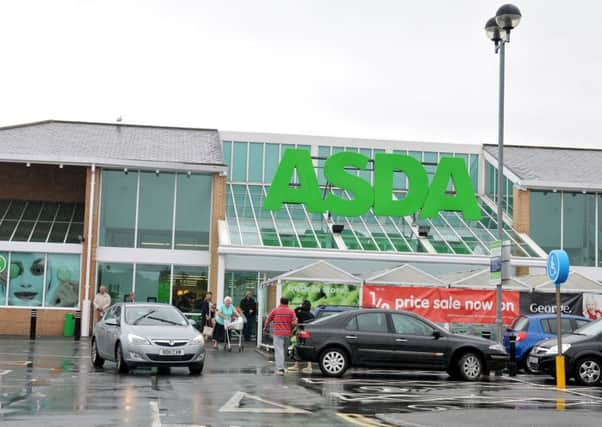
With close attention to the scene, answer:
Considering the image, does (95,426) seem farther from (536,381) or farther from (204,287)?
(204,287)

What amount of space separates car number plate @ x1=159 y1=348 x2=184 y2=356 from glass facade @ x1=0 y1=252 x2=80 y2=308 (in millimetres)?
16107

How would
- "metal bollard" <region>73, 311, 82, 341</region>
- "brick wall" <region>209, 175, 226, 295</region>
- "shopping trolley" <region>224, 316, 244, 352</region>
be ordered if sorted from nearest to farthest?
"shopping trolley" <region>224, 316, 244, 352</region> < "metal bollard" <region>73, 311, 82, 341</region> < "brick wall" <region>209, 175, 226, 295</region>

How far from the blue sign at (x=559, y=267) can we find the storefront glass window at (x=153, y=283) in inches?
699

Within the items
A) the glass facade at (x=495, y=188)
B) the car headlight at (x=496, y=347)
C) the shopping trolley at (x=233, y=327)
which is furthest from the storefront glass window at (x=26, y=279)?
the car headlight at (x=496, y=347)

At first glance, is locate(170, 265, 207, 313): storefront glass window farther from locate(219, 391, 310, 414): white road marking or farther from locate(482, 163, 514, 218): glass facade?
locate(219, 391, 310, 414): white road marking

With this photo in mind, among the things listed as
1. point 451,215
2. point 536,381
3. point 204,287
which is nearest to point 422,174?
point 451,215

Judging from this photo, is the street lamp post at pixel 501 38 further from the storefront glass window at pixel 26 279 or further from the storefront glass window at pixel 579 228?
Answer: the storefront glass window at pixel 26 279

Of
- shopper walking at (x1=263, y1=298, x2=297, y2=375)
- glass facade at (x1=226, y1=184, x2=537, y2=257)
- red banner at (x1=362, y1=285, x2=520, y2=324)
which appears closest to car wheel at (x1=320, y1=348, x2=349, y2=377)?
shopper walking at (x1=263, y1=298, x2=297, y2=375)

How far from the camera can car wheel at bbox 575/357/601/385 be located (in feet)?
61.8

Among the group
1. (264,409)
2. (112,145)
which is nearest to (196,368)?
(264,409)

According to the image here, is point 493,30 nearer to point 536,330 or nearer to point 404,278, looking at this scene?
point 536,330

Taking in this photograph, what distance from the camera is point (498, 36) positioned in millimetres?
21578

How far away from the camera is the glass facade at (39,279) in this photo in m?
32.8

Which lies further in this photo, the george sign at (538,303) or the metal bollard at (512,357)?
the george sign at (538,303)
